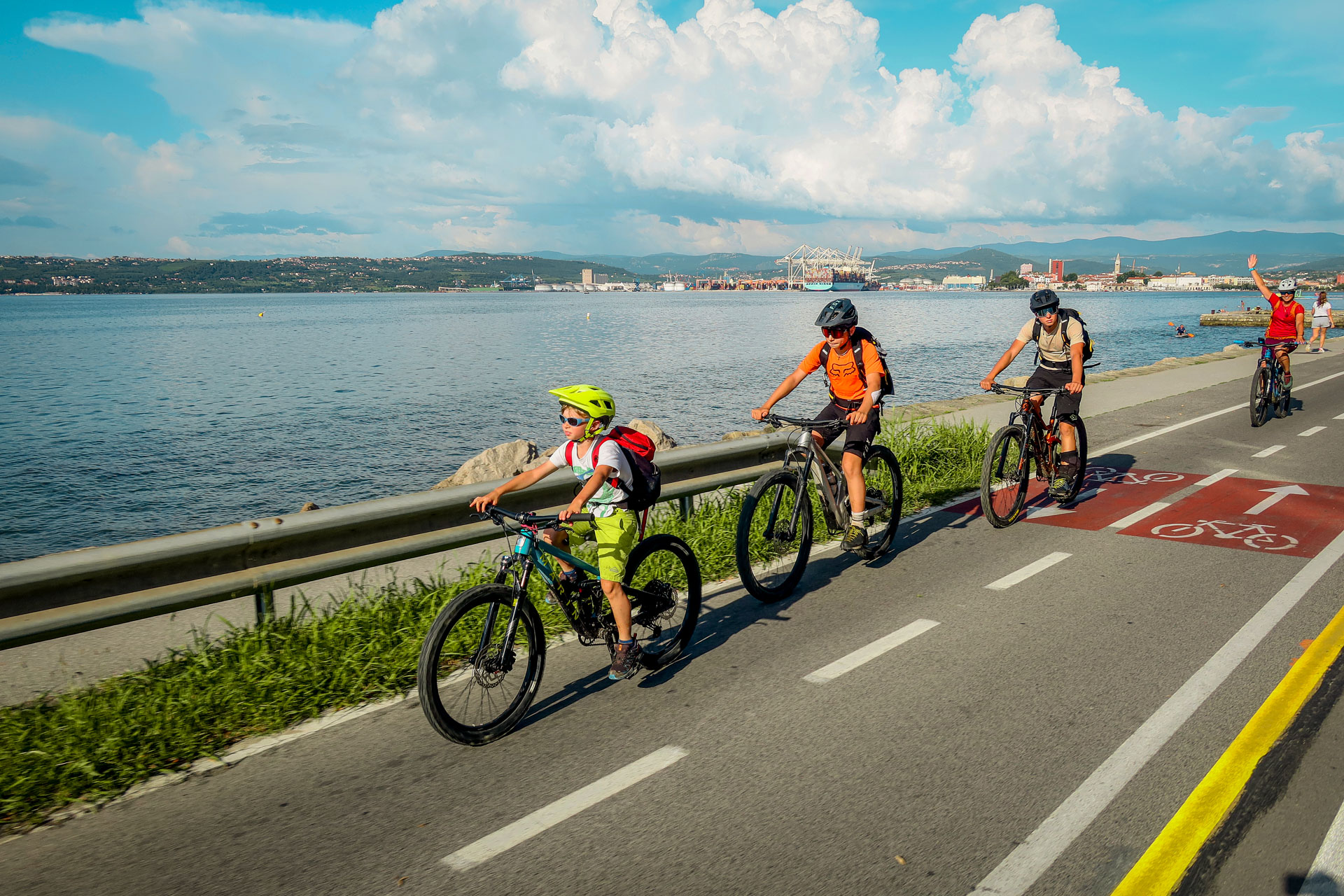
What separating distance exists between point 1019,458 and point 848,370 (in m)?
2.45

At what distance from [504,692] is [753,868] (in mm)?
1586

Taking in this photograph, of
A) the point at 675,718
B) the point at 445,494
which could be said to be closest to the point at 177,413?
the point at 445,494

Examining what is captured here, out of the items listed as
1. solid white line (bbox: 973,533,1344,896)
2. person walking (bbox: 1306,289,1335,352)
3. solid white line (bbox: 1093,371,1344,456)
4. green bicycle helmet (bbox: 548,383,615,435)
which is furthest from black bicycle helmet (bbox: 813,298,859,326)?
person walking (bbox: 1306,289,1335,352)

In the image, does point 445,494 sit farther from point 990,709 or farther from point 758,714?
point 990,709

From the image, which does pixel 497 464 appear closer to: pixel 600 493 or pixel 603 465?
pixel 600 493

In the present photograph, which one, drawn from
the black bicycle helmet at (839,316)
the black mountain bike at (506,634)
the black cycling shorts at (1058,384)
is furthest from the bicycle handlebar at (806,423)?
the black cycling shorts at (1058,384)

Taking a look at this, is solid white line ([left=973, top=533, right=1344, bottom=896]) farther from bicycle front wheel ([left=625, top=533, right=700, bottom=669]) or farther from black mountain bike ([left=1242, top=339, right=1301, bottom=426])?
black mountain bike ([left=1242, top=339, right=1301, bottom=426])

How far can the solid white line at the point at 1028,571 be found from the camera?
618 cm

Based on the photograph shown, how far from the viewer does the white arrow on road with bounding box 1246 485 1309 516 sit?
26.9ft

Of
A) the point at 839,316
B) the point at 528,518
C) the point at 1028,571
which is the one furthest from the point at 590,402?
the point at 1028,571

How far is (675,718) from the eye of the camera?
13.7 ft

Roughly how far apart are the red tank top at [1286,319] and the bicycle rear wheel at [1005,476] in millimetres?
8609

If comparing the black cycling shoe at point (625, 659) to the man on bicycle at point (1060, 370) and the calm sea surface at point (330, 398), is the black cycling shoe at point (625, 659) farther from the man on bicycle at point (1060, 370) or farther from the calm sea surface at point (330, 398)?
the calm sea surface at point (330, 398)

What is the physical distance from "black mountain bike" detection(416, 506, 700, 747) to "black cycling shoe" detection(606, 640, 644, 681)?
1.6 inches
